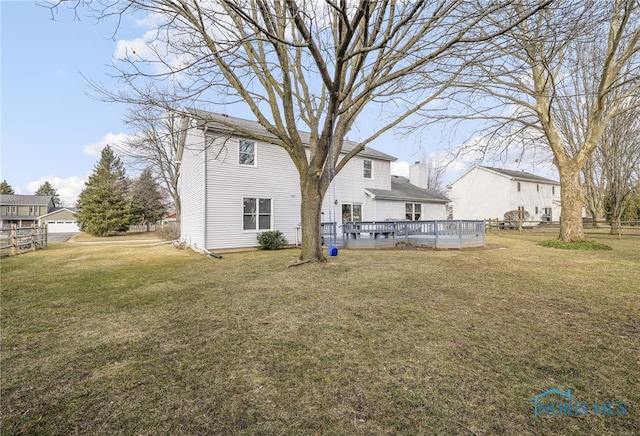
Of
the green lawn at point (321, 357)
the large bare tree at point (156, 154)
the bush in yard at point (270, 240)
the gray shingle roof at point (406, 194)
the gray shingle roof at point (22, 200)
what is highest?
the large bare tree at point (156, 154)

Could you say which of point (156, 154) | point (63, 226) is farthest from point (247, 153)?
point (63, 226)

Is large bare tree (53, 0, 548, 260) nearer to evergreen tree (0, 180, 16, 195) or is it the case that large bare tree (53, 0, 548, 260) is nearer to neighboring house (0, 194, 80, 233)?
neighboring house (0, 194, 80, 233)

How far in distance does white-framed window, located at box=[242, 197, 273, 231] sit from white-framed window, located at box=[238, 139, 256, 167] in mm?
1669

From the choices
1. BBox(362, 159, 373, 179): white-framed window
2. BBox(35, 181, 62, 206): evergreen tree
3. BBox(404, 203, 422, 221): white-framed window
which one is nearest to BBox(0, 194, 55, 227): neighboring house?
BBox(35, 181, 62, 206): evergreen tree

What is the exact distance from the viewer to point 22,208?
49094mm

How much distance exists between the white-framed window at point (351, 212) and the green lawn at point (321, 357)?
10704mm

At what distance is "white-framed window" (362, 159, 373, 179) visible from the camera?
17.9m

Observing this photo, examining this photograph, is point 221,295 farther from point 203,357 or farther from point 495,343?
point 495,343

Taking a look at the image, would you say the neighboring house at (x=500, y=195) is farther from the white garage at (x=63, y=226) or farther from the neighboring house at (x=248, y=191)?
the white garage at (x=63, y=226)

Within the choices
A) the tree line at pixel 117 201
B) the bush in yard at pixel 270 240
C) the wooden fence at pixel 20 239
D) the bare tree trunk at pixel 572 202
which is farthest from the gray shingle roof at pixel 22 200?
the bare tree trunk at pixel 572 202

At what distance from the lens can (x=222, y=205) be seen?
12.2m

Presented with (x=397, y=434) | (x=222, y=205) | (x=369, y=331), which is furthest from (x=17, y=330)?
(x=222, y=205)

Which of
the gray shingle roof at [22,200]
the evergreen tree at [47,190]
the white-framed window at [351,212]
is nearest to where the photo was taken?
the white-framed window at [351,212]

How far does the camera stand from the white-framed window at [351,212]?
16.6 metres
